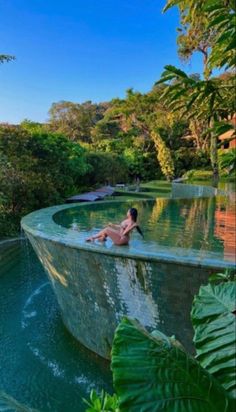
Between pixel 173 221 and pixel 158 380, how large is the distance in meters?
8.85

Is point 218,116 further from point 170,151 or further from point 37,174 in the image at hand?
point 170,151

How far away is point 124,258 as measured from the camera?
5.12 metres

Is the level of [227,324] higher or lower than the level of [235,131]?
A: lower

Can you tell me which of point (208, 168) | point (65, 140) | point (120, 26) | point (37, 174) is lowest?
point (208, 168)

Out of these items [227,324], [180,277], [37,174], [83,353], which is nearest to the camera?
[227,324]

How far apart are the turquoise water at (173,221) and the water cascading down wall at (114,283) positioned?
0.25 m

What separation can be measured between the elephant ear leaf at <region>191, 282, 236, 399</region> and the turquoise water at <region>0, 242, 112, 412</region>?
3.67 meters

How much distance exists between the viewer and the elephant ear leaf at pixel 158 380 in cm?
139

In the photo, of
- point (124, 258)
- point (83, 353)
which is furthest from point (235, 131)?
point (83, 353)

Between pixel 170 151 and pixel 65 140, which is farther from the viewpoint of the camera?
pixel 170 151

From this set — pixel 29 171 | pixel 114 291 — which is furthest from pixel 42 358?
pixel 29 171

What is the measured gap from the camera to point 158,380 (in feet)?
4.65

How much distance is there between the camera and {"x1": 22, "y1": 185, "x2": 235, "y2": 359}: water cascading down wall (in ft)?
15.7

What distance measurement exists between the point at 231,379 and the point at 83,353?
509cm
